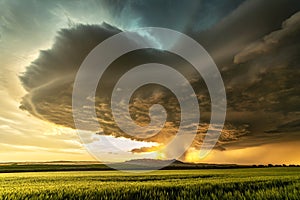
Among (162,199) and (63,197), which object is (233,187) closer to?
(162,199)

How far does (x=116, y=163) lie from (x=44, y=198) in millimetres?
99896

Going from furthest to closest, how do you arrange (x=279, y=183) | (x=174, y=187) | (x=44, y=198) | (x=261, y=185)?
(x=279, y=183) < (x=261, y=185) < (x=174, y=187) < (x=44, y=198)

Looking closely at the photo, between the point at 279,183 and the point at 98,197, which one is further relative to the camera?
the point at 279,183

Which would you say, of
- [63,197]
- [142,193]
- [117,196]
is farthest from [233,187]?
[63,197]

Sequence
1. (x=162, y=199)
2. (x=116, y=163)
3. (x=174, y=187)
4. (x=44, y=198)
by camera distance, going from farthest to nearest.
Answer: (x=116, y=163)
(x=174, y=187)
(x=44, y=198)
(x=162, y=199)

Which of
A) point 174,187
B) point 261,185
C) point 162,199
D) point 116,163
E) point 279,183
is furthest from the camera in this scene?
point 116,163

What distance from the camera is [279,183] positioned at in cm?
1454

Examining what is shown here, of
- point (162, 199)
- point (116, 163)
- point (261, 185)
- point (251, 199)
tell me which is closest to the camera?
point (251, 199)

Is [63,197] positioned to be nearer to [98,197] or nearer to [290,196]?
[98,197]

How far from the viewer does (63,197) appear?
1009 centimetres

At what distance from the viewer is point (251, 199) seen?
838cm

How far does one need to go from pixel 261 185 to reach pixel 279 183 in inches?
68.5

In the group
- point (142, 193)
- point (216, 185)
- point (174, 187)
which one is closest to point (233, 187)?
point (216, 185)

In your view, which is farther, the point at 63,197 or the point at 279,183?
the point at 279,183
